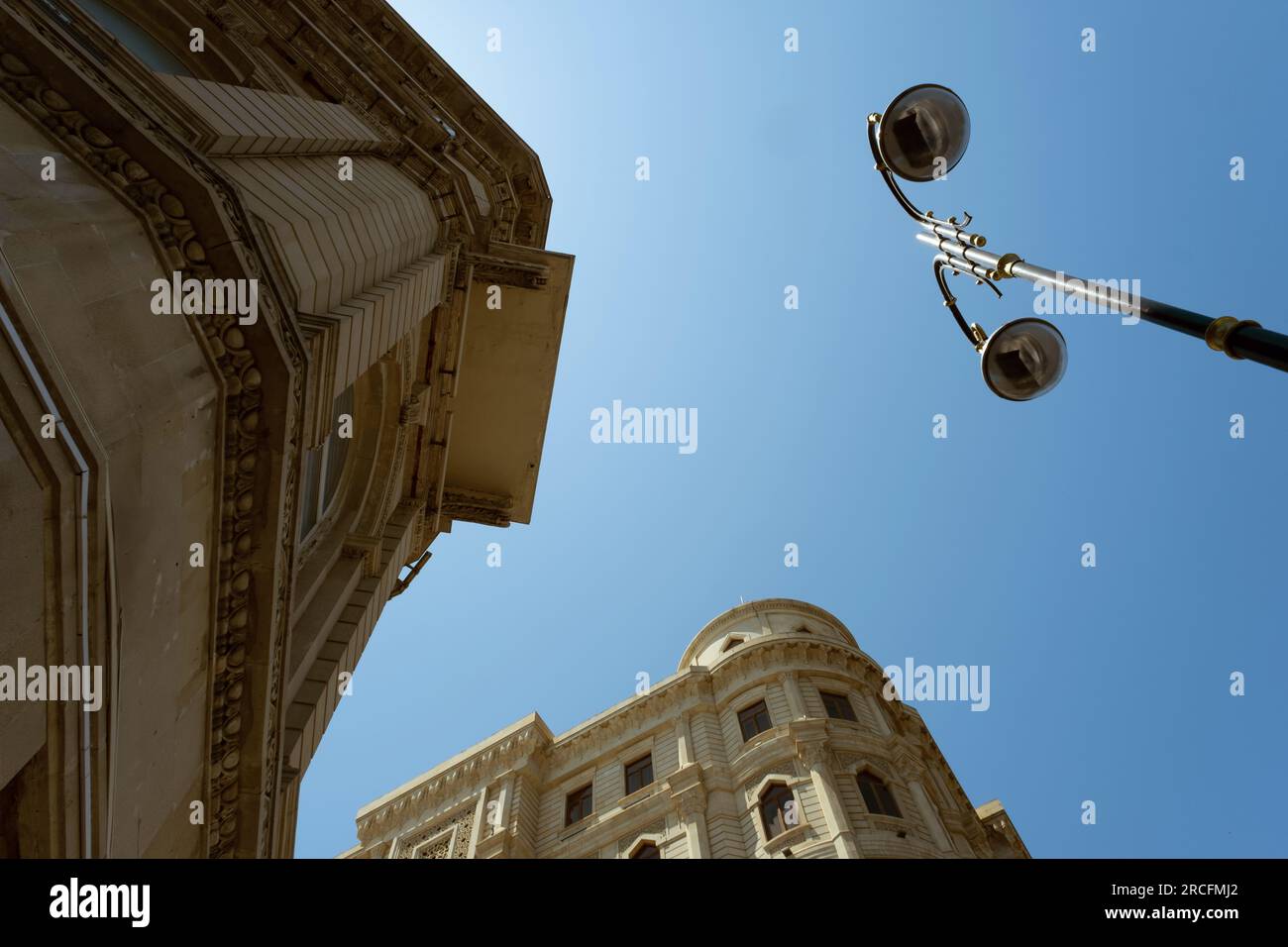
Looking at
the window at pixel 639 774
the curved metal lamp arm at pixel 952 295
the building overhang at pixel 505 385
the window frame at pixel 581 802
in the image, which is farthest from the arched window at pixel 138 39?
the window frame at pixel 581 802

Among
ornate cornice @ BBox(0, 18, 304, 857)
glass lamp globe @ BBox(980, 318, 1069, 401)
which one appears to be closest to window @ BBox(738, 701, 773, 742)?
ornate cornice @ BBox(0, 18, 304, 857)

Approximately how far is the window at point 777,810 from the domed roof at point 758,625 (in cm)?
885

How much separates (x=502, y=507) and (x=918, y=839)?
15.1m

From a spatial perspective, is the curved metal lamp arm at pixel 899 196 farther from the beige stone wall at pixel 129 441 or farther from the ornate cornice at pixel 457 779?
the ornate cornice at pixel 457 779

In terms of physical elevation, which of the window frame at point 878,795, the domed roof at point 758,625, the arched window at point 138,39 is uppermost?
the arched window at point 138,39

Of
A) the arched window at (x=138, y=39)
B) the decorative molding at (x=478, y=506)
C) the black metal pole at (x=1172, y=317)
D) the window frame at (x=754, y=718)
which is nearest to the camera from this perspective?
the black metal pole at (x=1172, y=317)

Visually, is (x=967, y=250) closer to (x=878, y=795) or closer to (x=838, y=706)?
(x=878, y=795)

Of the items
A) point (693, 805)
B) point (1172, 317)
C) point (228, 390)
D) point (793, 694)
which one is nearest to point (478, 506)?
point (693, 805)

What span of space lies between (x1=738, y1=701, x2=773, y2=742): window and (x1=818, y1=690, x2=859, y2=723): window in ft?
7.09

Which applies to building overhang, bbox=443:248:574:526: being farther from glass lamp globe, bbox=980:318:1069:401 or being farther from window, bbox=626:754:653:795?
window, bbox=626:754:653:795

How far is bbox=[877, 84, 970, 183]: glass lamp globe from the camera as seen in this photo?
7211 millimetres

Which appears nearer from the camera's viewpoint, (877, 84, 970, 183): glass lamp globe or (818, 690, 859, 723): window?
(877, 84, 970, 183): glass lamp globe

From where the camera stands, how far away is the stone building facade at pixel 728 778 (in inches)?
932
